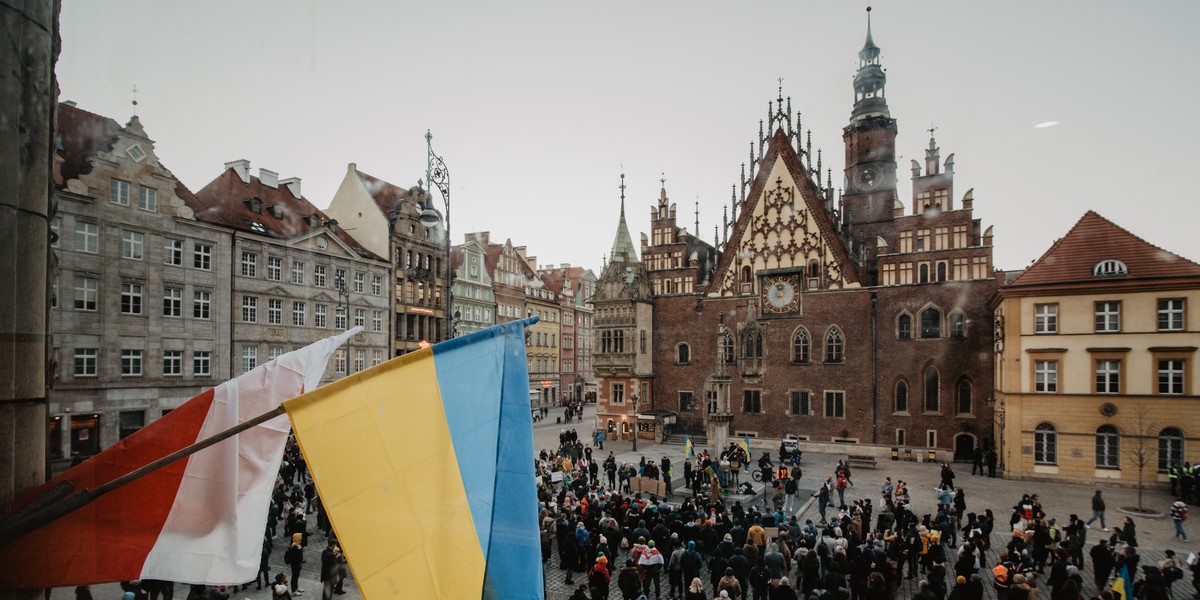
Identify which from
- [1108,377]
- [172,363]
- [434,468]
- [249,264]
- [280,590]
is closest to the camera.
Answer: [434,468]

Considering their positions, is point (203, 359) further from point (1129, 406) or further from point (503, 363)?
point (1129, 406)

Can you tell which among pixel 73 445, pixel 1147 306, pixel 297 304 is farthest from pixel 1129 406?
pixel 297 304

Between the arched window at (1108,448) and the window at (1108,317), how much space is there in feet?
14.1

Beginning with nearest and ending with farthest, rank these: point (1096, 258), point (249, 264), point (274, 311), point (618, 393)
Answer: point (1096, 258) → point (249, 264) → point (274, 311) → point (618, 393)

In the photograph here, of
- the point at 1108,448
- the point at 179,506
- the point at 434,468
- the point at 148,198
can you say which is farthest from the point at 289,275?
the point at 1108,448

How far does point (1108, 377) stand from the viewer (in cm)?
2883

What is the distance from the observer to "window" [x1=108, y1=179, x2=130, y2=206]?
75.8ft

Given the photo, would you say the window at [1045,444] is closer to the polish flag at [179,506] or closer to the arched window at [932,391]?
the arched window at [932,391]

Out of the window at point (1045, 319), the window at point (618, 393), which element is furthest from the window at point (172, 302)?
the window at point (1045, 319)

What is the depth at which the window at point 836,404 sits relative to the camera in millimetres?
39844

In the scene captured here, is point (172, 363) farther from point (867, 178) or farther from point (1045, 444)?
point (867, 178)

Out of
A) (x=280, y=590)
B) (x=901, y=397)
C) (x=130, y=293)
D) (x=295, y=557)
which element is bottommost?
(x=295, y=557)

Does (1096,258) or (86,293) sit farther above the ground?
(1096,258)

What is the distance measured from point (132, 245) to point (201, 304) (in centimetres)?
512
